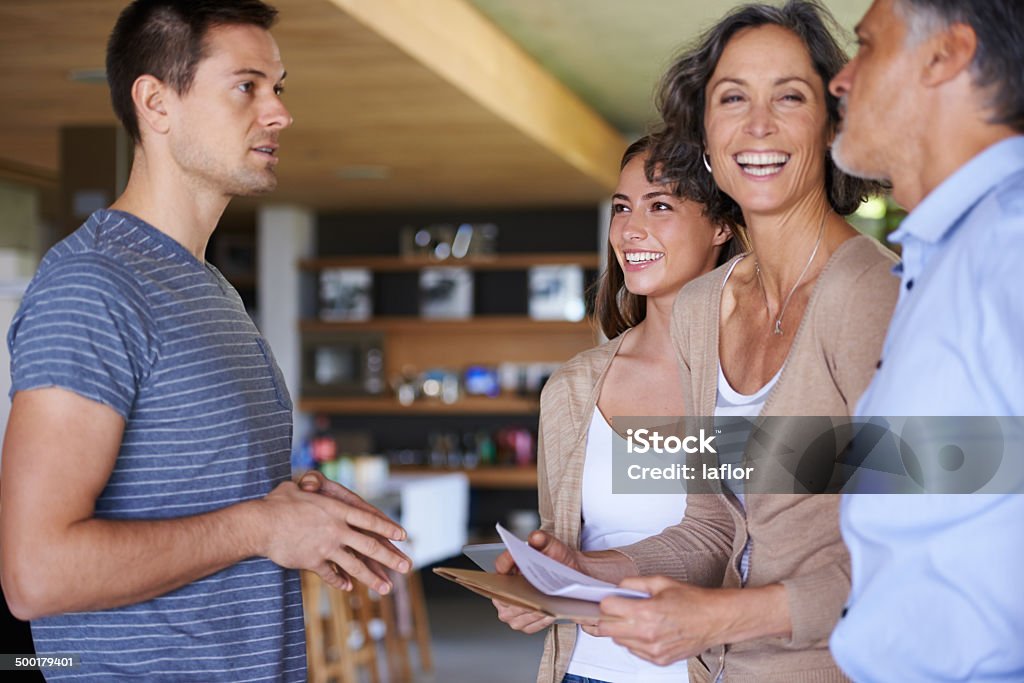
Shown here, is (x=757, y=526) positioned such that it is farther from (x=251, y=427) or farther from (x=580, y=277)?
(x=580, y=277)

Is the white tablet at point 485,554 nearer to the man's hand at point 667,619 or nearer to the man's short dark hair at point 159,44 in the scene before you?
the man's hand at point 667,619

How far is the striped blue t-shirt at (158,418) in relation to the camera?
1.54m

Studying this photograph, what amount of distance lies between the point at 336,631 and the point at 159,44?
4.19 metres

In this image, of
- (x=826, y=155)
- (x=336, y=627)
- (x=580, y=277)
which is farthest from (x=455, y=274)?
(x=826, y=155)

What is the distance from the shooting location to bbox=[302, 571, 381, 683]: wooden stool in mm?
5391

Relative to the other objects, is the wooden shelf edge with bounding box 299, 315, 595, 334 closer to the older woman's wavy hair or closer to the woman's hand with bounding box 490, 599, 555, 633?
the older woman's wavy hair

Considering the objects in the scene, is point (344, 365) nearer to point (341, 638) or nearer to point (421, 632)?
point (421, 632)

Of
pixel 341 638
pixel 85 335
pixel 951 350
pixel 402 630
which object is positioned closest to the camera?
pixel 951 350

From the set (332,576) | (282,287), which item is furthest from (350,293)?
(332,576)

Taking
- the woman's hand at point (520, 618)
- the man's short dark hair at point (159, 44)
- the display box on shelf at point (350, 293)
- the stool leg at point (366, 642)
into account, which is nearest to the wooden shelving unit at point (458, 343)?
the display box on shelf at point (350, 293)

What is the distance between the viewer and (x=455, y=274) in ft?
28.4

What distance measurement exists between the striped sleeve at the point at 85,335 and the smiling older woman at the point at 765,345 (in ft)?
2.32

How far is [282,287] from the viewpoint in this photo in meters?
8.71

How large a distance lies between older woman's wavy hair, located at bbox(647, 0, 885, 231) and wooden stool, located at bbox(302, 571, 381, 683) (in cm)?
340
